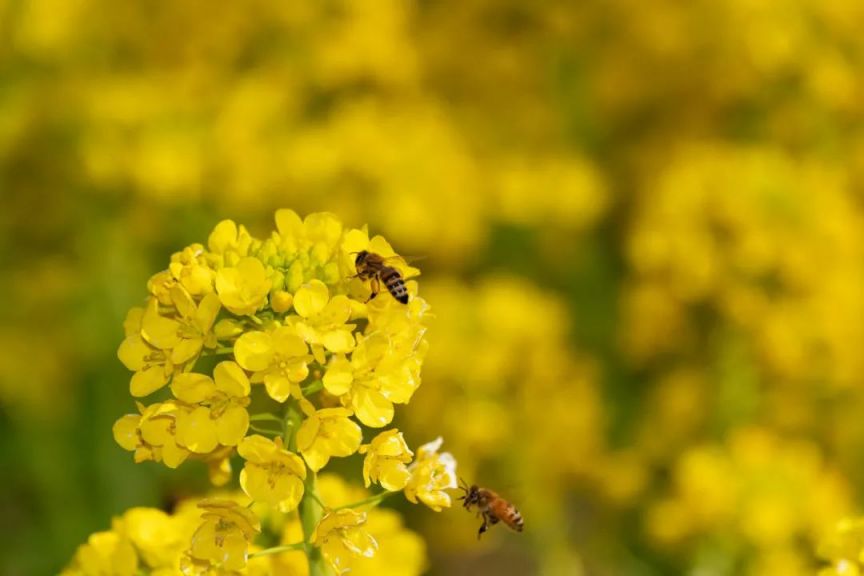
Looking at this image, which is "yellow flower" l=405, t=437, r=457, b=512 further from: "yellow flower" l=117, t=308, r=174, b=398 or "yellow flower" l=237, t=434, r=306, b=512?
"yellow flower" l=117, t=308, r=174, b=398

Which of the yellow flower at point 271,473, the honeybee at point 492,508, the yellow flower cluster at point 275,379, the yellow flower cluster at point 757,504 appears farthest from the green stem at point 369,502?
the yellow flower cluster at point 757,504

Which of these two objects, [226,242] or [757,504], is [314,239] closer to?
[226,242]

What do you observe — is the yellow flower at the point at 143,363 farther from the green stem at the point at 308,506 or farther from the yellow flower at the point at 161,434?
the green stem at the point at 308,506

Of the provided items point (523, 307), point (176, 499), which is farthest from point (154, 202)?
point (176, 499)

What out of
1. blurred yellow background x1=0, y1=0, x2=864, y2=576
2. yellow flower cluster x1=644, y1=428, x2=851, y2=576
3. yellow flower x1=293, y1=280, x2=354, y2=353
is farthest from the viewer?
blurred yellow background x1=0, y1=0, x2=864, y2=576

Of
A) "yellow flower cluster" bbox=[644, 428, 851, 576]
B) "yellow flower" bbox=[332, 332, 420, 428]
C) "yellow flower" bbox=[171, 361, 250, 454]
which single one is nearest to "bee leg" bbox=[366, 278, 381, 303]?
"yellow flower" bbox=[332, 332, 420, 428]

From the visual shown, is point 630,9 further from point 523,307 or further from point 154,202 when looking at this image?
point 154,202

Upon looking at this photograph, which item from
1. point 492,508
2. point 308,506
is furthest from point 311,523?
point 492,508
